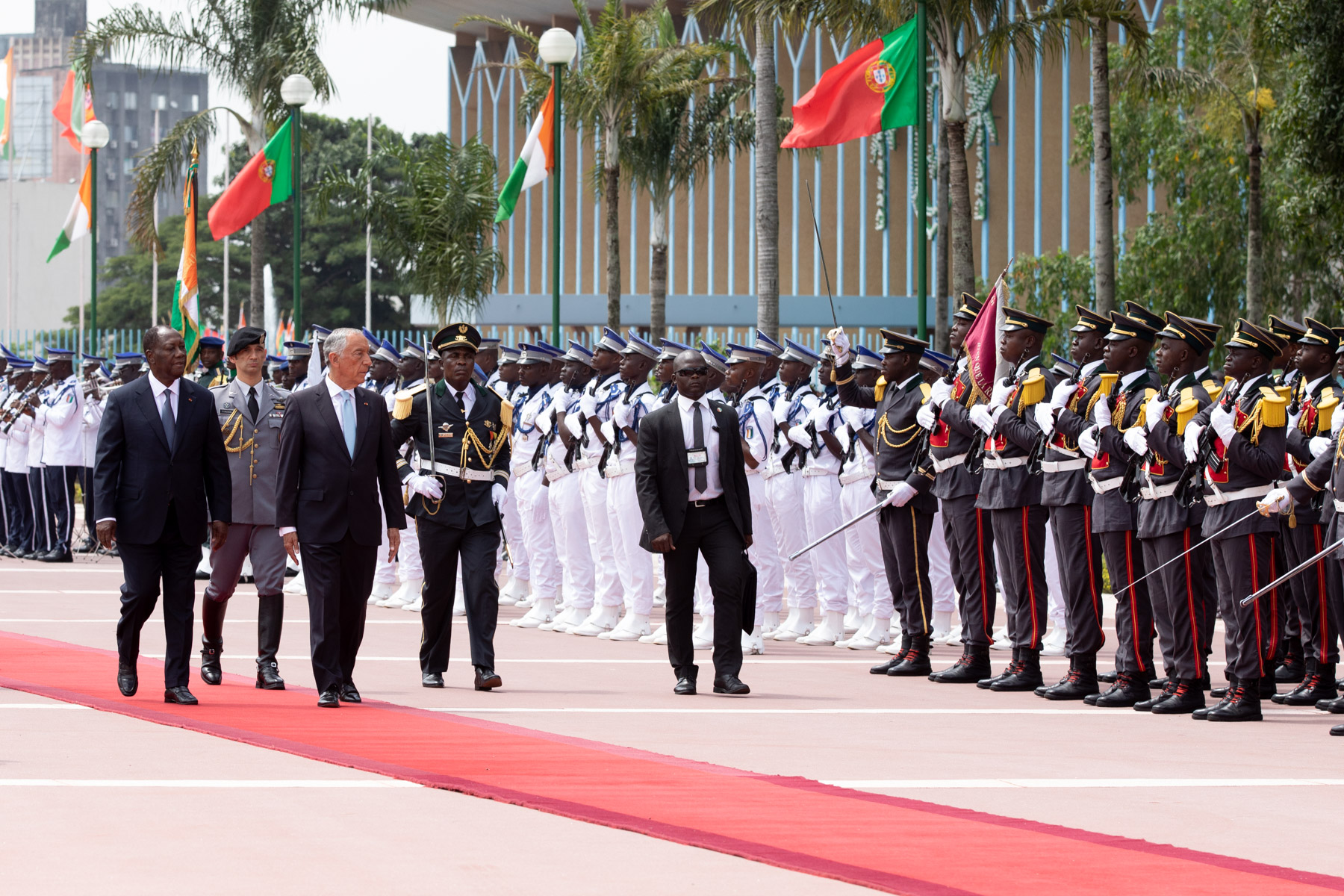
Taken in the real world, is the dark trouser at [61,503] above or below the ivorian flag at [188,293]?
below

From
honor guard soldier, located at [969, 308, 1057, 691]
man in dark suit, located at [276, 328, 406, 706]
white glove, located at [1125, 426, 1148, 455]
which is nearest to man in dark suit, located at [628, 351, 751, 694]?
honor guard soldier, located at [969, 308, 1057, 691]

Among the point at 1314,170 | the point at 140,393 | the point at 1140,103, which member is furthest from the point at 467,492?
the point at 1140,103

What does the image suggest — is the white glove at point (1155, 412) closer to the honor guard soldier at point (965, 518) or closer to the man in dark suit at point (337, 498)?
the honor guard soldier at point (965, 518)

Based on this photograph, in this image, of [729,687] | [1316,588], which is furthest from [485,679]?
[1316,588]

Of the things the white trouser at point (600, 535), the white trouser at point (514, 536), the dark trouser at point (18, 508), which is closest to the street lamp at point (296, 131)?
the dark trouser at point (18, 508)

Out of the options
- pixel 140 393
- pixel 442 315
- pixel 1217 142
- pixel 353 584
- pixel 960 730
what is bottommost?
pixel 960 730

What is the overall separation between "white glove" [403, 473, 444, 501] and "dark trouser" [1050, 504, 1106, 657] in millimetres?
3923

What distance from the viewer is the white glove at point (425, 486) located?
11695mm

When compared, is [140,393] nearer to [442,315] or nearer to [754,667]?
[754,667]

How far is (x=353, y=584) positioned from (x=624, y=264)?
50.5 meters

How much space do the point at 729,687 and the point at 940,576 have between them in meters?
3.72

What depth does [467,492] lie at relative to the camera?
1191cm

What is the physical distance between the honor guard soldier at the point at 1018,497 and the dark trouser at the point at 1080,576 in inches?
11.9

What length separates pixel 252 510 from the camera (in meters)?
12.1
